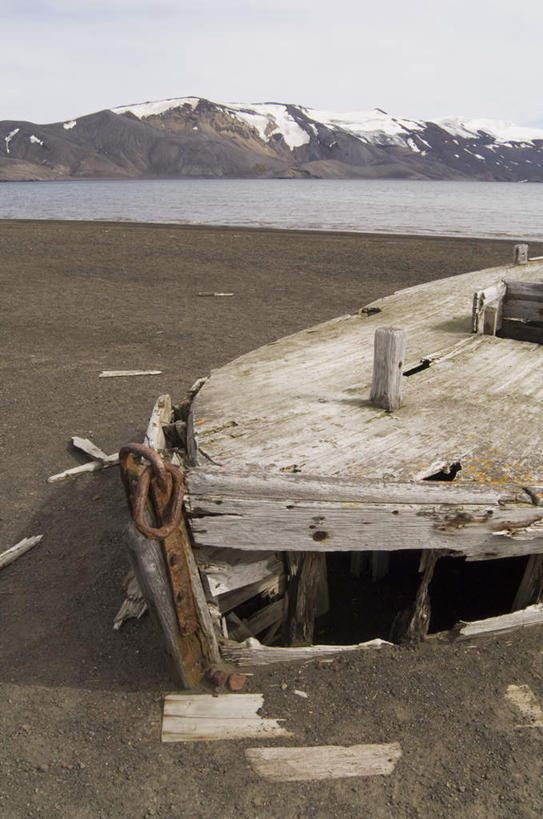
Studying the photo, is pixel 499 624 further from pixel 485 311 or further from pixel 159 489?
pixel 485 311

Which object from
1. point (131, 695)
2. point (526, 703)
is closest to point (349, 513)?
point (526, 703)

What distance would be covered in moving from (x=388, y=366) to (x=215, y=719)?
2.52 meters

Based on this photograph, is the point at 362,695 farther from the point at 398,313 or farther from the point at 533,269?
the point at 533,269

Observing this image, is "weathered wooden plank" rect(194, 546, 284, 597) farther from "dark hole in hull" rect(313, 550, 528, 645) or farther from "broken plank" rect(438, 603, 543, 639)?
"broken plank" rect(438, 603, 543, 639)

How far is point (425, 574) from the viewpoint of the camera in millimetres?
4188

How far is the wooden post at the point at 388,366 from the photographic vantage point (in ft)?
14.3

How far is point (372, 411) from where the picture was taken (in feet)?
15.0

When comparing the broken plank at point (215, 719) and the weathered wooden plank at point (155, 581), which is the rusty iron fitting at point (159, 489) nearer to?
the weathered wooden plank at point (155, 581)

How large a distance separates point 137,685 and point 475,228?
41203 millimetres

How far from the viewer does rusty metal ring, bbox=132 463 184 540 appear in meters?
3.13

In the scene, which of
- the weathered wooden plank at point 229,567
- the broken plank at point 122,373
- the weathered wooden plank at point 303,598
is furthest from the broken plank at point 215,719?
the broken plank at point 122,373

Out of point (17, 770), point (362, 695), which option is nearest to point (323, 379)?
point (362, 695)

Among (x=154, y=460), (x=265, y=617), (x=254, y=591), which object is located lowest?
(x=265, y=617)

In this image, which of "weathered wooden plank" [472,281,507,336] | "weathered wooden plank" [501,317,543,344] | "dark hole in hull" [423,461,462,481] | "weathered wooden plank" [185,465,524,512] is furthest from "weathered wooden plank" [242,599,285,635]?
"weathered wooden plank" [501,317,543,344]
